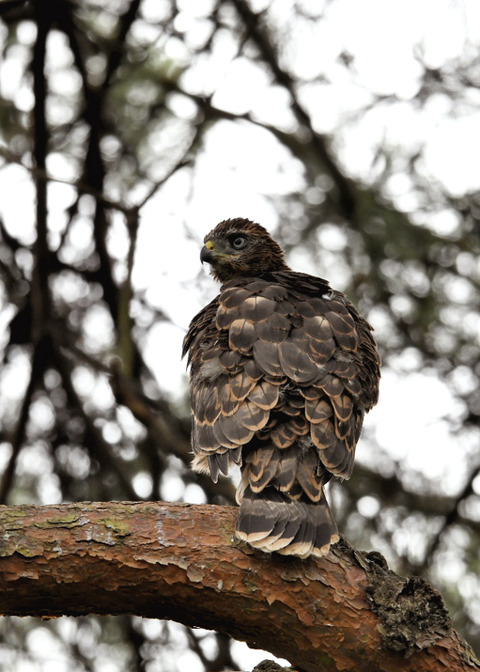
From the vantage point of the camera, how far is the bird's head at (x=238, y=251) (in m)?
6.27

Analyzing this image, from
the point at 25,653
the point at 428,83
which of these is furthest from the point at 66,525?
the point at 428,83

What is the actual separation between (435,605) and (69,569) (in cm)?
136

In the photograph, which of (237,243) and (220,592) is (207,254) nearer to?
(237,243)

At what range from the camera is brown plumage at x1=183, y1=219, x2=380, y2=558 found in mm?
3855

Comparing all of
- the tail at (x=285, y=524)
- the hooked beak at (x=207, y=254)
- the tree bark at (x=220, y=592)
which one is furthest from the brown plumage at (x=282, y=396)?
the hooked beak at (x=207, y=254)

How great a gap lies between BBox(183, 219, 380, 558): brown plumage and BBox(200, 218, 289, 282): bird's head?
0.93 metres

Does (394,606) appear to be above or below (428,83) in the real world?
below

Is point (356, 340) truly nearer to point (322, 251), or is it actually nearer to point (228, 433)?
point (228, 433)

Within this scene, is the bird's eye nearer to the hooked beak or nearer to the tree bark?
the hooked beak

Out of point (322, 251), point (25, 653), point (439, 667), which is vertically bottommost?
point (25, 653)

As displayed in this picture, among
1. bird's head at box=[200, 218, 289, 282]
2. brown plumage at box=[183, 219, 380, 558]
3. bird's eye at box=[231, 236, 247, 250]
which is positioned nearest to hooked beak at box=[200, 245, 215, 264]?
bird's head at box=[200, 218, 289, 282]

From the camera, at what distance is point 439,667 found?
3.59m

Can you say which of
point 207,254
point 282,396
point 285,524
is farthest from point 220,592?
point 207,254

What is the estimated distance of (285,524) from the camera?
3748mm
